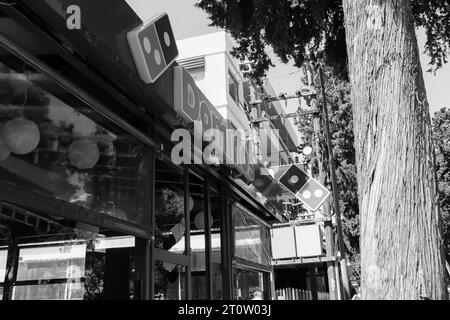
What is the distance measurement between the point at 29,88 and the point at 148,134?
6.08 feet

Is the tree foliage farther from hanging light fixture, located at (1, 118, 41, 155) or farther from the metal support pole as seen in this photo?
the metal support pole

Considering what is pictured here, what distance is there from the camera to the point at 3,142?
3.81 meters

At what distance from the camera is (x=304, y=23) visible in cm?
710

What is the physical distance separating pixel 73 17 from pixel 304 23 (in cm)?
439

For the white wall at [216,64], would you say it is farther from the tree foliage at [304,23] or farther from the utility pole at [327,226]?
the tree foliage at [304,23]

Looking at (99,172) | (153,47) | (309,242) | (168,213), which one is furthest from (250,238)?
(309,242)

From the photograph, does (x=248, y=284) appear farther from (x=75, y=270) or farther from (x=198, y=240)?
(x=75, y=270)

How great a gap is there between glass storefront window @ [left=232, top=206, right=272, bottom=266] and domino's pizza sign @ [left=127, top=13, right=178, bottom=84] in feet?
15.1

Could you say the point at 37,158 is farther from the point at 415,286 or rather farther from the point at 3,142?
the point at 415,286

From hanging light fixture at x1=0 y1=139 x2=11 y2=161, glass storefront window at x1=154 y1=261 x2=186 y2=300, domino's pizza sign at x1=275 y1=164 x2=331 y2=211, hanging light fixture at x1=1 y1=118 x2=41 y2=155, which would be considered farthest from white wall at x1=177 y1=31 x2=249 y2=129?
hanging light fixture at x1=0 y1=139 x2=11 y2=161

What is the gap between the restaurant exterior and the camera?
3.65 meters

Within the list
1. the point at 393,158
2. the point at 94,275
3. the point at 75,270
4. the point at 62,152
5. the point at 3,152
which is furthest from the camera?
the point at 94,275

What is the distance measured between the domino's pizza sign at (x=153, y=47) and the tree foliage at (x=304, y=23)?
1984 millimetres

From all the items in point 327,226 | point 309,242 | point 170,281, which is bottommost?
point 170,281
